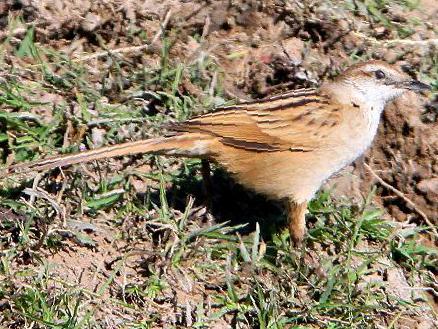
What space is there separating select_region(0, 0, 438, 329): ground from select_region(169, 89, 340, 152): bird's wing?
52 cm

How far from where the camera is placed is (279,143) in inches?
274

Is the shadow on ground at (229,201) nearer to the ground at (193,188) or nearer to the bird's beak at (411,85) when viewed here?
the ground at (193,188)

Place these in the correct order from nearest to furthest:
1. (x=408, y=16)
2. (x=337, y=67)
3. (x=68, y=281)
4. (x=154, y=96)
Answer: (x=68, y=281) < (x=154, y=96) < (x=337, y=67) < (x=408, y=16)

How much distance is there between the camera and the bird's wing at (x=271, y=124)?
22.6 feet

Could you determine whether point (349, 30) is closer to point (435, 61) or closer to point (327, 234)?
point (435, 61)

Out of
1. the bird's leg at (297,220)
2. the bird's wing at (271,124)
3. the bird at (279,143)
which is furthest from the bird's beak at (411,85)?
the bird's leg at (297,220)

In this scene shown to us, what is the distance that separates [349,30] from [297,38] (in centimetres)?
45

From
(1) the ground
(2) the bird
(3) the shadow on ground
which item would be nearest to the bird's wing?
(2) the bird

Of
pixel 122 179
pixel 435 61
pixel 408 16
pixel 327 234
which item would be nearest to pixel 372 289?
pixel 327 234

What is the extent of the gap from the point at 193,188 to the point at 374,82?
1.53 meters

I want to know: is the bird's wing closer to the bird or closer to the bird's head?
the bird

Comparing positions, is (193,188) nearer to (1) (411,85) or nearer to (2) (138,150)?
(2) (138,150)

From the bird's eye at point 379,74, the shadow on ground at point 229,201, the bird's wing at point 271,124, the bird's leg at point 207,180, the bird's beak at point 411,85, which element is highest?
the bird's eye at point 379,74

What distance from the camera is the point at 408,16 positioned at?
9070 mm
